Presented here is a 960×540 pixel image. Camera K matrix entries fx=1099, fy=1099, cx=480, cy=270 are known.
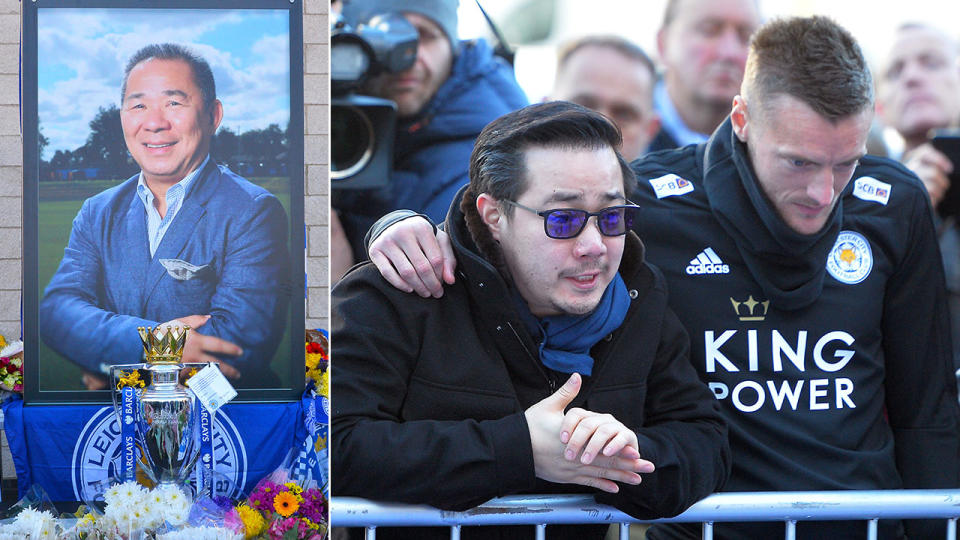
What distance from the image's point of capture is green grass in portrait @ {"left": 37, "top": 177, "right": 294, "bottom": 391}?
2.17 metres

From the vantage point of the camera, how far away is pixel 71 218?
7.16 feet

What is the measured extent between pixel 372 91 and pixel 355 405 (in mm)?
834

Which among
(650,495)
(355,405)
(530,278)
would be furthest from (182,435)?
(650,495)

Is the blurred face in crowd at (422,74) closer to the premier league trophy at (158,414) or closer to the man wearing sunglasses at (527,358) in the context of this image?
the man wearing sunglasses at (527,358)

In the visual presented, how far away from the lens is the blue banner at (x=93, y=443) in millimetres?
2193

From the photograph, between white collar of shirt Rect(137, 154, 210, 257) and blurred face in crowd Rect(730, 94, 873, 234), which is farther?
blurred face in crowd Rect(730, 94, 873, 234)

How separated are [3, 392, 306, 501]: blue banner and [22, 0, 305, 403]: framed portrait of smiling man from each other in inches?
1.6

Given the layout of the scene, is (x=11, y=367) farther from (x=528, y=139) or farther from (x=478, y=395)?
(x=528, y=139)

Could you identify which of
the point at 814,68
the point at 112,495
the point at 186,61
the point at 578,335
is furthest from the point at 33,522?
the point at 814,68

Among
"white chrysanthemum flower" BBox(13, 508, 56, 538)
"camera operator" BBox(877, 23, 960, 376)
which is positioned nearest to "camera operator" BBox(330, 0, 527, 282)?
"white chrysanthemum flower" BBox(13, 508, 56, 538)

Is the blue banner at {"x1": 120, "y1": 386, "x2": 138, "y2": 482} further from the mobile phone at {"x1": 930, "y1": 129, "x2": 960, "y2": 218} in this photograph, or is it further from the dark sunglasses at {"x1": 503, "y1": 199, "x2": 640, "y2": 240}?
the mobile phone at {"x1": 930, "y1": 129, "x2": 960, "y2": 218}

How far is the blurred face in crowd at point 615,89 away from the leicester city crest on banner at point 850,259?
1.80 feet

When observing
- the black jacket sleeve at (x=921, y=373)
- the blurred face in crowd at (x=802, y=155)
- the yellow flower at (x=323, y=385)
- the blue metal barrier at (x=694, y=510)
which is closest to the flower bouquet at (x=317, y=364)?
the yellow flower at (x=323, y=385)

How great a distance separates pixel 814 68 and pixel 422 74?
886 millimetres
